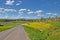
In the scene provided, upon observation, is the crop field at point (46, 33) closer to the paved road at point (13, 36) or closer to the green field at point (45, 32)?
the green field at point (45, 32)

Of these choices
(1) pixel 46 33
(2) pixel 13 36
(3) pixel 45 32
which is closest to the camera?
(1) pixel 46 33

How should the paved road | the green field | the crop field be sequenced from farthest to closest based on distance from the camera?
the paved road
the green field
the crop field

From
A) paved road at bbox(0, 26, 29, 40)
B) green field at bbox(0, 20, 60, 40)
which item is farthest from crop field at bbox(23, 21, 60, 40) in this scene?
paved road at bbox(0, 26, 29, 40)

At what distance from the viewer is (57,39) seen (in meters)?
18.7

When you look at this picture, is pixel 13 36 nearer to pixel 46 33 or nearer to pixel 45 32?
pixel 45 32

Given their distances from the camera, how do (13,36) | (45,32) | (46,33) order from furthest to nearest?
(13,36) < (45,32) < (46,33)

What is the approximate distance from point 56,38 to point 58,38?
0.31 metres

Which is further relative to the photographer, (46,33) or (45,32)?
(45,32)

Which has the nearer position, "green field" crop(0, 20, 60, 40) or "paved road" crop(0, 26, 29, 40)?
"green field" crop(0, 20, 60, 40)

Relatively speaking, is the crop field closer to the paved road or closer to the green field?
the green field

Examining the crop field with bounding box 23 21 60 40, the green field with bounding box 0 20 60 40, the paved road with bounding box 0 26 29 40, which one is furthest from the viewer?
the paved road with bounding box 0 26 29 40

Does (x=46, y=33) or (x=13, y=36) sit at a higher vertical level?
(x=46, y=33)

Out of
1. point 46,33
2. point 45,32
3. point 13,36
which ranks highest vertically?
point 46,33

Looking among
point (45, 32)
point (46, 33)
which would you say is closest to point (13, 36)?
point (45, 32)
